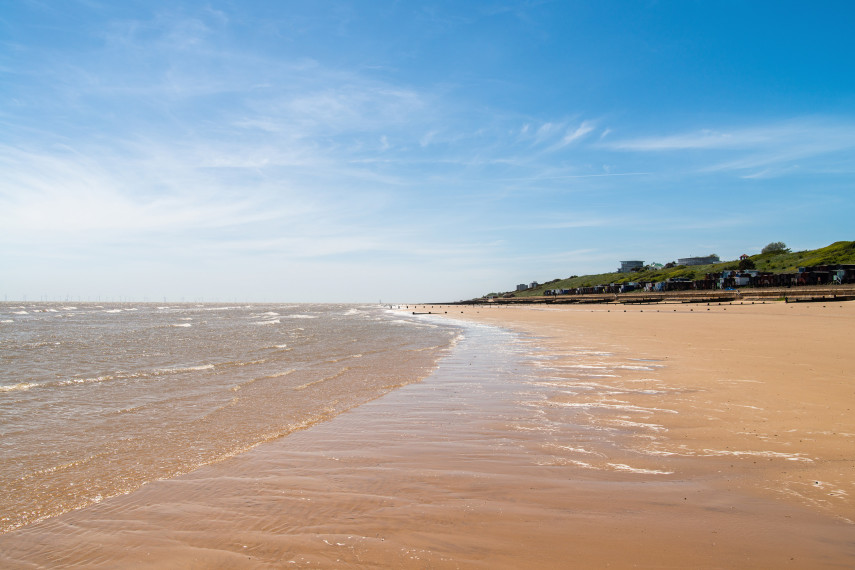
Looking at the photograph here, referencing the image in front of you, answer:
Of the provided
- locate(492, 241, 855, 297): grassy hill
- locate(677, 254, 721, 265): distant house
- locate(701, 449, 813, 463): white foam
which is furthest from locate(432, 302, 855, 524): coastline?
locate(677, 254, 721, 265): distant house

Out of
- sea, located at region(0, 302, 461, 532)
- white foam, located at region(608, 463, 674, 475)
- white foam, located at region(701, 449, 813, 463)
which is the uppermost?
white foam, located at region(701, 449, 813, 463)

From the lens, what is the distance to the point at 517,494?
14.1 feet

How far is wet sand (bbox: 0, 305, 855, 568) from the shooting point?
10.8ft

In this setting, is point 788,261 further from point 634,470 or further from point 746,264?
point 634,470

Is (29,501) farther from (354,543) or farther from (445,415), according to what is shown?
(445,415)

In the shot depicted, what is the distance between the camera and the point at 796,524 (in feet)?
11.6

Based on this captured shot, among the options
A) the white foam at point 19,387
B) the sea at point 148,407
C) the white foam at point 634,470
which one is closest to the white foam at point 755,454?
the white foam at point 634,470

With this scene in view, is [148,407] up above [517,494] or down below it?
below

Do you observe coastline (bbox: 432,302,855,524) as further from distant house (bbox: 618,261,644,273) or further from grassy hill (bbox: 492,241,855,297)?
distant house (bbox: 618,261,644,273)

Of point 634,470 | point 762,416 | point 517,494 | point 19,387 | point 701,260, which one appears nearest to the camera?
point 517,494

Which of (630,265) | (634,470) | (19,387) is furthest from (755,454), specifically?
(630,265)

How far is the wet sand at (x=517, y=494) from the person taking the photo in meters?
3.30

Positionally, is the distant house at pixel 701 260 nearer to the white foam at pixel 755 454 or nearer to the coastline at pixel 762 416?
the coastline at pixel 762 416

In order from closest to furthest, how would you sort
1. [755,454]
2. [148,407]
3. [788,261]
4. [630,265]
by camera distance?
1. [755,454]
2. [148,407]
3. [788,261]
4. [630,265]
